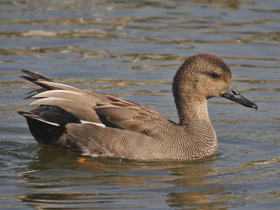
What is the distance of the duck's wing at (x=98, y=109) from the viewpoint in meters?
8.60

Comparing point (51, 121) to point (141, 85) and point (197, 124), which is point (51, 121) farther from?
point (141, 85)

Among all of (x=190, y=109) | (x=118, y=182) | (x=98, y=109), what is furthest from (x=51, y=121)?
(x=190, y=109)

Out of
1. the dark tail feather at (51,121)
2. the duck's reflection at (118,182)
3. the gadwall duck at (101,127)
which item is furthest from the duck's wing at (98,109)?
the duck's reflection at (118,182)

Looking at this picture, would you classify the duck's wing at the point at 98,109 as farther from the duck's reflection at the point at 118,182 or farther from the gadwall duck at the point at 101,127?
the duck's reflection at the point at 118,182

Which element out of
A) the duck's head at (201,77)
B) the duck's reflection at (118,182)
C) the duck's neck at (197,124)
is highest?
the duck's head at (201,77)

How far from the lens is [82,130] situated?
871 cm

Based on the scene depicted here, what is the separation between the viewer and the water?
7492 mm

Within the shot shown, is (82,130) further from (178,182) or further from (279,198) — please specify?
(279,198)

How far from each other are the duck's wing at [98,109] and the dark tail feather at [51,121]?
11 centimetres

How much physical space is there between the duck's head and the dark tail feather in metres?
1.38

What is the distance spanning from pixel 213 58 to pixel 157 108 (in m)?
1.95

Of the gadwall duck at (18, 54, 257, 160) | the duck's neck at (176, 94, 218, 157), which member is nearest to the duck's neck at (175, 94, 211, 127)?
the duck's neck at (176, 94, 218, 157)

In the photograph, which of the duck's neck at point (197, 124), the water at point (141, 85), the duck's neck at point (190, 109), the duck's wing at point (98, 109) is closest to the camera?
the water at point (141, 85)

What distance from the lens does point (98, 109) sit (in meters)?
8.67
